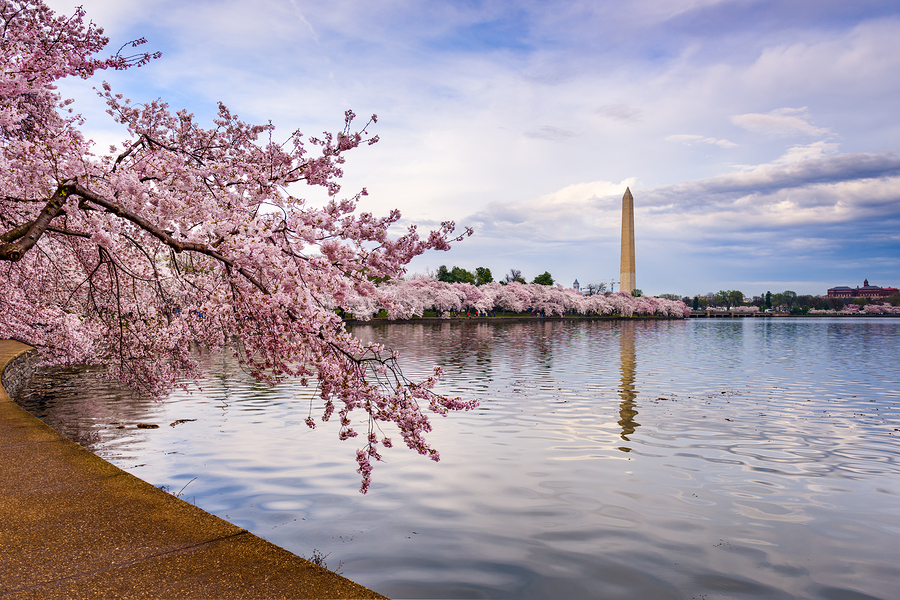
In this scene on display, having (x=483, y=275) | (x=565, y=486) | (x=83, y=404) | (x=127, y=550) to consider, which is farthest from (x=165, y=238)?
(x=483, y=275)

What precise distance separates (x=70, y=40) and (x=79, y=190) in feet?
19.9

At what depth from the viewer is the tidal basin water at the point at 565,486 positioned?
22.9 feet

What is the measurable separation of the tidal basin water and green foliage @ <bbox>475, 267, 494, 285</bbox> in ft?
454

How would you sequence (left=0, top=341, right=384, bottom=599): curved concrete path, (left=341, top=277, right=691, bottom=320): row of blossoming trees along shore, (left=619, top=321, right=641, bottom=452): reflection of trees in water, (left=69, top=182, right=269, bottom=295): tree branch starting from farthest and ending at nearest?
(left=341, top=277, right=691, bottom=320): row of blossoming trees along shore, (left=619, top=321, right=641, bottom=452): reflection of trees in water, (left=69, top=182, right=269, bottom=295): tree branch, (left=0, top=341, right=384, bottom=599): curved concrete path

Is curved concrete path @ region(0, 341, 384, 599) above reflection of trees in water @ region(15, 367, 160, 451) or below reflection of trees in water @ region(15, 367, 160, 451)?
above

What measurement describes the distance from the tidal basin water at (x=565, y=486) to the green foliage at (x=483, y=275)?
138300 millimetres

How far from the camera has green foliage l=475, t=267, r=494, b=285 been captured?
521 feet

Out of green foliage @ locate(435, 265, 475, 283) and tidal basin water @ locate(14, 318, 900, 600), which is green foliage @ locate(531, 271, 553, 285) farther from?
tidal basin water @ locate(14, 318, 900, 600)

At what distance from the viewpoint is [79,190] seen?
241 inches

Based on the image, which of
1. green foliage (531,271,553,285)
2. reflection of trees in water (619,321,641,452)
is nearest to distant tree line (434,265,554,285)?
green foliage (531,271,553,285)

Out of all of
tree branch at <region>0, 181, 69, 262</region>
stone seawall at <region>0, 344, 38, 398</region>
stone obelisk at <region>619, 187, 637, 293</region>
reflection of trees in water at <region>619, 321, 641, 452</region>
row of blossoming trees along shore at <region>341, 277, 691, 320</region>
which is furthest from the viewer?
row of blossoming trees along shore at <region>341, 277, 691, 320</region>

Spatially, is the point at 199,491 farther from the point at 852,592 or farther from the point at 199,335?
the point at 852,592

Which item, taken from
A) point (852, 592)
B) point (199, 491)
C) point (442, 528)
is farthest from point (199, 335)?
point (852, 592)

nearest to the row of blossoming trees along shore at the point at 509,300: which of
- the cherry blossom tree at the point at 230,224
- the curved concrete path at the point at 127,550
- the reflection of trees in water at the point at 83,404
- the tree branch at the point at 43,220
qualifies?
the reflection of trees in water at the point at 83,404
